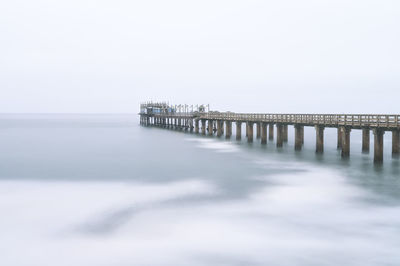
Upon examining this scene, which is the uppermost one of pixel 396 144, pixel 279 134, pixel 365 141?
pixel 279 134

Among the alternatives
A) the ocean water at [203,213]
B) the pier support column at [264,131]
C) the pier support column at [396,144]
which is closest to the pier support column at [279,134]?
the pier support column at [264,131]

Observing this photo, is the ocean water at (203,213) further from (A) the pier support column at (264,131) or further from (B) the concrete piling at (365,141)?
(A) the pier support column at (264,131)

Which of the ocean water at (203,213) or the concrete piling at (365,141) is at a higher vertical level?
the concrete piling at (365,141)

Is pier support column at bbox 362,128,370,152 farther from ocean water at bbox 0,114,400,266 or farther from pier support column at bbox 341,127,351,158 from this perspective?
pier support column at bbox 341,127,351,158

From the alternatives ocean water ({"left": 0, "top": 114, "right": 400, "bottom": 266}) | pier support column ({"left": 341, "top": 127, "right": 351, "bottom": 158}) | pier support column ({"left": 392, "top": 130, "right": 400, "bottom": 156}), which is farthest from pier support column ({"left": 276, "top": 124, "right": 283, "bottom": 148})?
pier support column ({"left": 392, "top": 130, "right": 400, "bottom": 156})

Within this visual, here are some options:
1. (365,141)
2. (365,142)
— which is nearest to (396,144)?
(365,141)

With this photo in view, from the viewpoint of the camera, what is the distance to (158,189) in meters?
26.1

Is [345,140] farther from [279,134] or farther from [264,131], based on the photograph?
[264,131]

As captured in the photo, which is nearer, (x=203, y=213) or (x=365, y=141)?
(x=203, y=213)

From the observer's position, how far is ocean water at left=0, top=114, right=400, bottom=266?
14812mm

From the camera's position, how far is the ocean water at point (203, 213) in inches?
583

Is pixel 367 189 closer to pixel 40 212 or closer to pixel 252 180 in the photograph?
pixel 252 180

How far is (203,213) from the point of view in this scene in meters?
20.0

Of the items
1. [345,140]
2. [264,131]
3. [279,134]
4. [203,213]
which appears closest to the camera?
[203,213]
